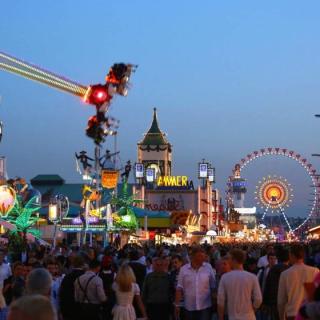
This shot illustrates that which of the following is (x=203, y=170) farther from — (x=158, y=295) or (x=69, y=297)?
(x=69, y=297)

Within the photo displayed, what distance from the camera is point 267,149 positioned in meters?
117

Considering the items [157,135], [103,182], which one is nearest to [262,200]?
[157,135]

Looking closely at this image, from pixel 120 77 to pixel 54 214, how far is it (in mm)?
13370

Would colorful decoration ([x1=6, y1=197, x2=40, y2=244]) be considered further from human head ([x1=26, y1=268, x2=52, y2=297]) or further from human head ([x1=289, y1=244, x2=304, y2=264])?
human head ([x1=26, y1=268, x2=52, y2=297])

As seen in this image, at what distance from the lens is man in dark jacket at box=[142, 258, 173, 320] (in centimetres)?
1407

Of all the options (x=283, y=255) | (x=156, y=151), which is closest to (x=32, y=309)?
(x=283, y=255)

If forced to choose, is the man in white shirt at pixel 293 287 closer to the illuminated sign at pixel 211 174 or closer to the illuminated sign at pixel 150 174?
the illuminated sign at pixel 150 174

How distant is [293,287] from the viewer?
11258 mm

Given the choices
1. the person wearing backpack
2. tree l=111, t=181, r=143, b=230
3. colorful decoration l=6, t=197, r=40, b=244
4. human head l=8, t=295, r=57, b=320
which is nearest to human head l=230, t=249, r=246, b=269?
the person wearing backpack

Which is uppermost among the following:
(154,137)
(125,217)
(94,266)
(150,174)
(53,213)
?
(154,137)

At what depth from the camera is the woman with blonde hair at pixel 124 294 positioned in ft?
37.6

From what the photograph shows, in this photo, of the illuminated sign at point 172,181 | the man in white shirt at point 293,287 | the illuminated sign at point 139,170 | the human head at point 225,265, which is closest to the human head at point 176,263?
the human head at point 225,265

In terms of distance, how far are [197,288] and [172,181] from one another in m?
106

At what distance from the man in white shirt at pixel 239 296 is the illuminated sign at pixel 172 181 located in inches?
4190
